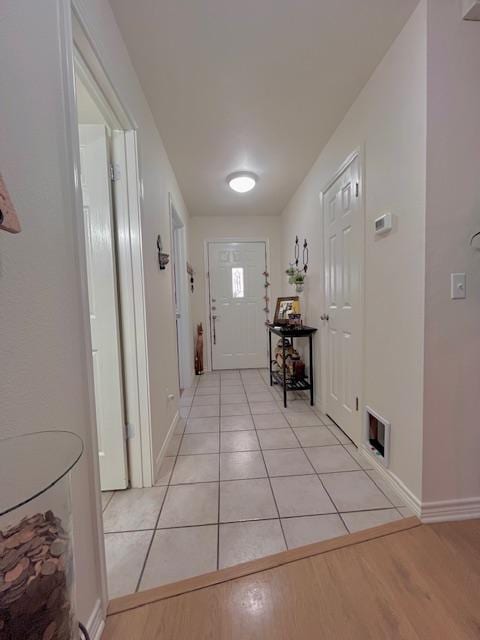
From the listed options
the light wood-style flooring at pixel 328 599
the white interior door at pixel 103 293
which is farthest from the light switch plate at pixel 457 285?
the white interior door at pixel 103 293

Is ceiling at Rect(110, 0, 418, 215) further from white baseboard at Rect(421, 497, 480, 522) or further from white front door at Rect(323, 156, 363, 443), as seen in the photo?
white baseboard at Rect(421, 497, 480, 522)

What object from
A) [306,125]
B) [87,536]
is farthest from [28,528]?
[306,125]

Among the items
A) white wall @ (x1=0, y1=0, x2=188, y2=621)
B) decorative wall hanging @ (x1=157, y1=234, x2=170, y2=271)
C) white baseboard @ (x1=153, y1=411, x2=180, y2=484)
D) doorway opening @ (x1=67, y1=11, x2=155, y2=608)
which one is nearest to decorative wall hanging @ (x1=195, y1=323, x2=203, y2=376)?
white baseboard @ (x1=153, y1=411, x2=180, y2=484)

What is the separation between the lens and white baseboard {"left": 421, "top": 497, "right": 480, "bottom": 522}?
1.43 meters

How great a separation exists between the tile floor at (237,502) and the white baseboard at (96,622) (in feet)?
0.36

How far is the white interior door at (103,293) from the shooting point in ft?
5.09

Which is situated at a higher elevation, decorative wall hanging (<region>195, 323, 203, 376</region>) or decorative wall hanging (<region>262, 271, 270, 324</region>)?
decorative wall hanging (<region>262, 271, 270, 324</region>)

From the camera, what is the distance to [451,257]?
1.38 meters

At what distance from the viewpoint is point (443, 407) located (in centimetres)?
143

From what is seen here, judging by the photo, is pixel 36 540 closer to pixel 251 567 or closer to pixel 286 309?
pixel 251 567

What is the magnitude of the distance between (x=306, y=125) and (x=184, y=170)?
1287 mm

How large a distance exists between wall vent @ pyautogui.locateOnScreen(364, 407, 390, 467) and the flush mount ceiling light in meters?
2.51

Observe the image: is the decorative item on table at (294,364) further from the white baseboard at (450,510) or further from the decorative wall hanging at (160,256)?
the white baseboard at (450,510)

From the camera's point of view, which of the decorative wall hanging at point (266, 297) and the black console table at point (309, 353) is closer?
the black console table at point (309, 353)
